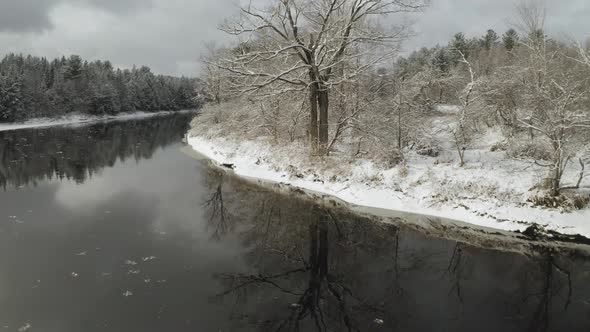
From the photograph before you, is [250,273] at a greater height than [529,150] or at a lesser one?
lesser

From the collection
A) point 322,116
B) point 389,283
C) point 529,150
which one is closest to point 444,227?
point 389,283

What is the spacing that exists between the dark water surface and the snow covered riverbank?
2044mm

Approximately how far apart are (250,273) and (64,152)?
2765 cm

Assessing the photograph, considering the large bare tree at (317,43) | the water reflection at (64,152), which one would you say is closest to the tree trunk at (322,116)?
the large bare tree at (317,43)

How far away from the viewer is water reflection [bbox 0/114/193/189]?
22078mm

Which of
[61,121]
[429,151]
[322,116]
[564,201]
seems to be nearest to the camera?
[564,201]

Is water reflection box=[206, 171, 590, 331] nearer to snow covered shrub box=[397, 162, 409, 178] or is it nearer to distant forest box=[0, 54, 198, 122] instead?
snow covered shrub box=[397, 162, 409, 178]

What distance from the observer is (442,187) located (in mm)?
15406

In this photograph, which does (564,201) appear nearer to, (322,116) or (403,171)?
(403,171)

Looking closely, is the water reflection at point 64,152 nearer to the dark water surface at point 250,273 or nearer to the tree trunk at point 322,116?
the dark water surface at point 250,273

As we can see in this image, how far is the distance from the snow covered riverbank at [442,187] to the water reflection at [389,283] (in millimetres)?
1863

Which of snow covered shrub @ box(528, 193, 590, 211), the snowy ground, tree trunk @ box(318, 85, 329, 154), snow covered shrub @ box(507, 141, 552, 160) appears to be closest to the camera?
snow covered shrub @ box(528, 193, 590, 211)

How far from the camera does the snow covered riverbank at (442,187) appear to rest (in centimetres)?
1320

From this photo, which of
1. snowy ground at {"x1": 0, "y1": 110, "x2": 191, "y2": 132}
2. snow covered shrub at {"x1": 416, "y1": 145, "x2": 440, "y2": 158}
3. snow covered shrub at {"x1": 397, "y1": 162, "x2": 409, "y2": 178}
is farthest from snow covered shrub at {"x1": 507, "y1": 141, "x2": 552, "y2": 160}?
snowy ground at {"x1": 0, "y1": 110, "x2": 191, "y2": 132}
